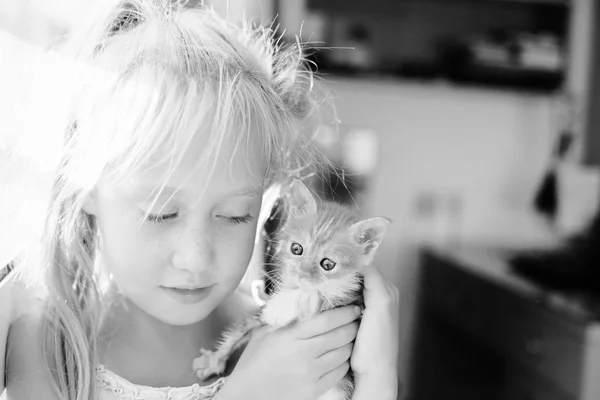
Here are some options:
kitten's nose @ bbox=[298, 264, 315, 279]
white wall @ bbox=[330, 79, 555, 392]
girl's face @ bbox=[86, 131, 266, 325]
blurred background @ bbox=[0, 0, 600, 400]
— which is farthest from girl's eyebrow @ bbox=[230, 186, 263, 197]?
white wall @ bbox=[330, 79, 555, 392]

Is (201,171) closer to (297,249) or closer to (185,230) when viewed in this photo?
(185,230)

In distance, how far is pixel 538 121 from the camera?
2.69 meters

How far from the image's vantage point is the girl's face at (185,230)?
70 centimetres

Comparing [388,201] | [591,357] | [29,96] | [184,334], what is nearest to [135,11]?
[29,96]

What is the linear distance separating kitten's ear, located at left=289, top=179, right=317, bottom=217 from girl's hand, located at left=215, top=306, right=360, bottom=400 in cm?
15

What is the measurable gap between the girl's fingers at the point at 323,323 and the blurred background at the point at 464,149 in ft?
4.09

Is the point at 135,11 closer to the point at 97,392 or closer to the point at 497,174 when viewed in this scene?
the point at 97,392

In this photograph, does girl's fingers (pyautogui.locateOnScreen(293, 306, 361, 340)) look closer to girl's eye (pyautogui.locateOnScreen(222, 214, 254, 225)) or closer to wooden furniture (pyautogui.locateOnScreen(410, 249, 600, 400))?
girl's eye (pyautogui.locateOnScreen(222, 214, 254, 225))

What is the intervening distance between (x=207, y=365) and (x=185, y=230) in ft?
0.75

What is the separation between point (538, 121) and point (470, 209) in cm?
52

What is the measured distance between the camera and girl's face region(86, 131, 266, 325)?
0.70 metres

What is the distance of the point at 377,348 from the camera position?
0.76 meters

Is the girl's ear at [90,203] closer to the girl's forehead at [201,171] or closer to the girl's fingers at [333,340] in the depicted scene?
the girl's forehead at [201,171]

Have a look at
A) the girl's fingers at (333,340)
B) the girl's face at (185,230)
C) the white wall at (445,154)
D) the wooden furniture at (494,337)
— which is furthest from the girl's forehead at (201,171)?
the white wall at (445,154)
